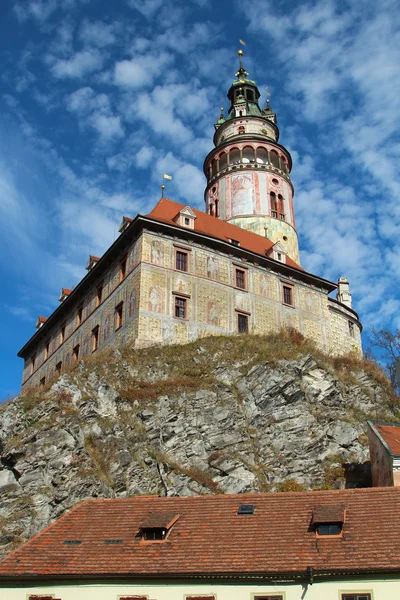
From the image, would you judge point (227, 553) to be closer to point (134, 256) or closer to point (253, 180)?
point (134, 256)

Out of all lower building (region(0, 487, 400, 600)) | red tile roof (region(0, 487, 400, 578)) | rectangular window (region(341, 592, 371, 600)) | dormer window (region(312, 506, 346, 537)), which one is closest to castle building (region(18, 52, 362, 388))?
red tile roof (region(0, 487, 400, 578))

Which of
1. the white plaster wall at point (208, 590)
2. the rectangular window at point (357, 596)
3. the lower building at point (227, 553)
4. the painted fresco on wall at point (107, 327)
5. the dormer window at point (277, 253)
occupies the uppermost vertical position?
the dormer window at point (277, 253)

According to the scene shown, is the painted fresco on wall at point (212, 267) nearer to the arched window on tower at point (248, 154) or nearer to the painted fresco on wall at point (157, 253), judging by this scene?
the painted fresco on wall at point (157, 253)

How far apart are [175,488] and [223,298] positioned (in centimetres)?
1616

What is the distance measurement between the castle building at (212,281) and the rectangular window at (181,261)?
0.09 m

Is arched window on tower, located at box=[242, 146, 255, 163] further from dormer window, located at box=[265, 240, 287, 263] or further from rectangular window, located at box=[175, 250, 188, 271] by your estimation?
rectangular window, located at box=[175, 250, 188, 271]

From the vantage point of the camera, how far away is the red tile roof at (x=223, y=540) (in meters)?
17.8

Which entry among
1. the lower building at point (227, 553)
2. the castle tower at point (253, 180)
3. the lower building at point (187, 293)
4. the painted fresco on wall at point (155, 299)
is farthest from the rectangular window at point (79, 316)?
the lower building at point (227, 553)

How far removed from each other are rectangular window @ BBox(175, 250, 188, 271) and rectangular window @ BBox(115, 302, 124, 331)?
→ 4204mm

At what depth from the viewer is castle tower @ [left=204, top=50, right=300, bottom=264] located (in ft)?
177

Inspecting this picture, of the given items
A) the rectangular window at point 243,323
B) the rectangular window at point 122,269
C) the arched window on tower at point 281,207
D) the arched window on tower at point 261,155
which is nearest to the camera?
the rectangular window at point 122,269

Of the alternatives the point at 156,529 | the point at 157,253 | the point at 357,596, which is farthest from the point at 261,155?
the point at 357,596

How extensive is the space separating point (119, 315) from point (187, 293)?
442cm

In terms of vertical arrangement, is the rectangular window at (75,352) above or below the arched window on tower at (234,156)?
below
